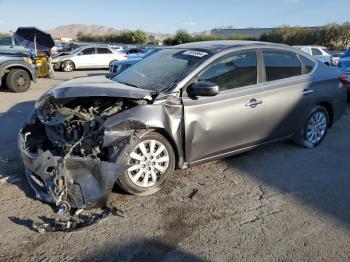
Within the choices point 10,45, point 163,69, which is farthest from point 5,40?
point 163,69

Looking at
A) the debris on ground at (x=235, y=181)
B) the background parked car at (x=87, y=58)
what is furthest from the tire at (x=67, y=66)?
the debris on ground at (x=235, y=181)

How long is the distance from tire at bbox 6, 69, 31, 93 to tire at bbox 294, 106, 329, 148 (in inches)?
356

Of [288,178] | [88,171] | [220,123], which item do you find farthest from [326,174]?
[88,171]

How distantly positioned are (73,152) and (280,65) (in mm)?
3014

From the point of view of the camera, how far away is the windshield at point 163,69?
421 cm

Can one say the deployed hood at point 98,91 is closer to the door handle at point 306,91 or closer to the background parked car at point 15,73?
the door handle at point 306,91

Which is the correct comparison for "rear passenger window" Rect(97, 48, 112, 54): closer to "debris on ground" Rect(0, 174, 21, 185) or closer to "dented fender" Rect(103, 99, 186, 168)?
"debris on ground" Rect(0, 174, 21, 185)

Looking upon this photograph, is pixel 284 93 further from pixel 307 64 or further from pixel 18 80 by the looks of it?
pixel 18 80

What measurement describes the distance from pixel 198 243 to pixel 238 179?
1.48m

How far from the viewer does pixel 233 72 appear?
4438 millimetres

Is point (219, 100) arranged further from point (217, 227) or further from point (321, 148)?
point (321, 148)

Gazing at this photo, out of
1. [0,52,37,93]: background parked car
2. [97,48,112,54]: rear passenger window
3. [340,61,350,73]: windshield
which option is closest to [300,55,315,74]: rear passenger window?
[340,61,350,73]: windshield

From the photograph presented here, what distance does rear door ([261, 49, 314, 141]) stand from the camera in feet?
15.5

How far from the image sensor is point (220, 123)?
4.23m
